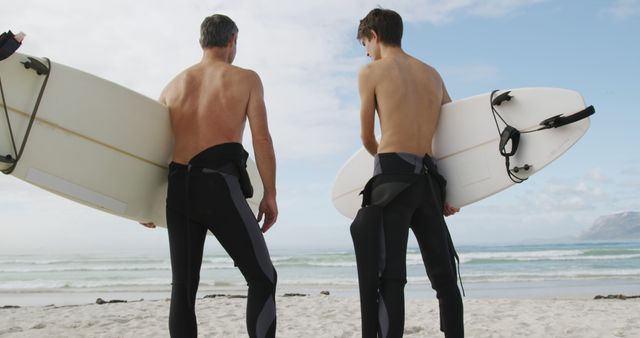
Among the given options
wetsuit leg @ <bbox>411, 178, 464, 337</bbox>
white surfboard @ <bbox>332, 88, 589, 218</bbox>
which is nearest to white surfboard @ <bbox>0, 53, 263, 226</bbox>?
wetsuit leg @ <bbox>411, 178, 464, 337</bbox>

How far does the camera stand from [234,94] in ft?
8.60

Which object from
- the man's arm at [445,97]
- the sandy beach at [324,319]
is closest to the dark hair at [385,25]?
the man's arm at [445,97]

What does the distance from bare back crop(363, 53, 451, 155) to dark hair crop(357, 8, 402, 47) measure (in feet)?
0.31

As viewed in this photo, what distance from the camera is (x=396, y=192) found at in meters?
2.54

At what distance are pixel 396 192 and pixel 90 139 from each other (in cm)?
170

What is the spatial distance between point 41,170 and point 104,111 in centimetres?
45

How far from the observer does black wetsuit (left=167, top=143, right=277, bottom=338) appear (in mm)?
2439

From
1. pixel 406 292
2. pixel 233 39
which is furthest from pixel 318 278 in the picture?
pixel 233 39

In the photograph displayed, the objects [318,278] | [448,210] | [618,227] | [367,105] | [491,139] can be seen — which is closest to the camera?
[367,105]

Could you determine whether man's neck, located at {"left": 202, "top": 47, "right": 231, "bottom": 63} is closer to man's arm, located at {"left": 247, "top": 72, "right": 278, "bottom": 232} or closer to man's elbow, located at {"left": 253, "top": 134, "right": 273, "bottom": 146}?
man's arm, located at {"left": 247, "top": 72, "right": 278, "bottom": 232}

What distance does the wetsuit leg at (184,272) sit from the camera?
2477mm

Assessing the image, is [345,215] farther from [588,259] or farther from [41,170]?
[588,259]

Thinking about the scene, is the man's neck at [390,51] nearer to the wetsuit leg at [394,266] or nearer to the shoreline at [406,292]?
the wetsuit leg at [394,266]

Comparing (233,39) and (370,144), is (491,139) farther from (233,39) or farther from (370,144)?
(233,39)
